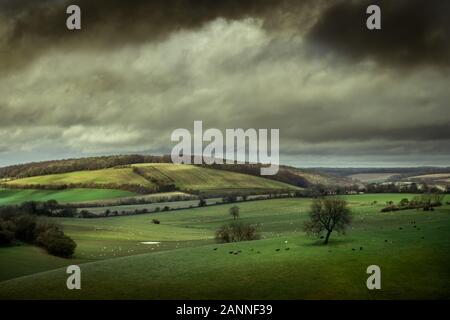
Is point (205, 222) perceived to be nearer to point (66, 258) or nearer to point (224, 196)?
point (224, 196)

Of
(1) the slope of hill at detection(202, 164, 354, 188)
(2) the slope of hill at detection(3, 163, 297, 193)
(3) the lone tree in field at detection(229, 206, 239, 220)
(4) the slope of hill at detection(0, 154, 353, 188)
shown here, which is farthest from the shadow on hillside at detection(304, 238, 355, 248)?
(2) the slope of hill at detection(3, 163, 297, 193)

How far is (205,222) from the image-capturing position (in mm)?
92188

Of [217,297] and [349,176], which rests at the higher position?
[349,176]

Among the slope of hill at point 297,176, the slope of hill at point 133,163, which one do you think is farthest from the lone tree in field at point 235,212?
the slope of hill at point 133,163

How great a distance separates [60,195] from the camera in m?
105

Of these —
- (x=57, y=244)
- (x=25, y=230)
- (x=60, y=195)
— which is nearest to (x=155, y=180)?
(x=60, y=195)

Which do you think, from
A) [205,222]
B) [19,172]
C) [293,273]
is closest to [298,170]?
[205,222]

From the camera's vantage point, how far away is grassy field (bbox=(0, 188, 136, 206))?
97.2 m

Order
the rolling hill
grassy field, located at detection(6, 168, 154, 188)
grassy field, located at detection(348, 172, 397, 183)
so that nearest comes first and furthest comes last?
grassy field, located at detection(348, 172, 397, 183), grassy field, located at detection(6, 168, 154, 188), the rolling hill

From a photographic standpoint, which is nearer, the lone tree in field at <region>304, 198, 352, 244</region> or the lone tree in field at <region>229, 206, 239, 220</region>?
the lone tree in field at <region>304, 198, 352, 244</region>

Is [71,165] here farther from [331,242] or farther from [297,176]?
[331,242]

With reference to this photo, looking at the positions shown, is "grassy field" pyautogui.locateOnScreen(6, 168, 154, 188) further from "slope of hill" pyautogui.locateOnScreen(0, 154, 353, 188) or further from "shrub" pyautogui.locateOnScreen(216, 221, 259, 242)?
"shrub" pyautogui.locateOnScreen(216, 221, 259, 242)
